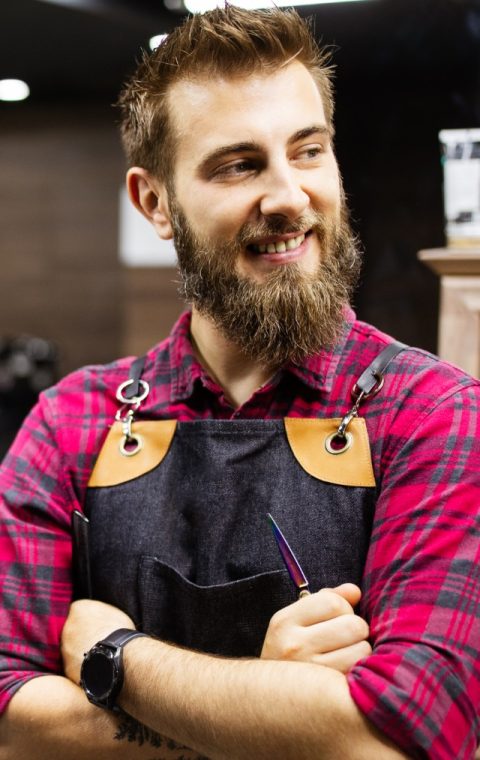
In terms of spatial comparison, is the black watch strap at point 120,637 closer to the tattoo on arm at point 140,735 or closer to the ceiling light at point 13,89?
the tattoo on arm at point 140,735

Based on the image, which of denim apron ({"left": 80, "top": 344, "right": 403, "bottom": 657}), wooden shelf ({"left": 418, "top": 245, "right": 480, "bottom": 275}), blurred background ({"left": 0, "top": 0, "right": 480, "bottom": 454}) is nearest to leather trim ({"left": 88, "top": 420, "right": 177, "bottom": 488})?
denim apron ({"left": 80, "top": 344, "right": 403, "bottom": 657})

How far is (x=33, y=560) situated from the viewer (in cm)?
141

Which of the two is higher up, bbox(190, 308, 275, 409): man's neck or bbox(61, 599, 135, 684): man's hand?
bbox(190, 308, 275, 409): man's neck

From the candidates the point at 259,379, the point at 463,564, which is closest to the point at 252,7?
the point at 259,379

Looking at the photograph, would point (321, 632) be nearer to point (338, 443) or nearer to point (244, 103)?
point (338, 443)

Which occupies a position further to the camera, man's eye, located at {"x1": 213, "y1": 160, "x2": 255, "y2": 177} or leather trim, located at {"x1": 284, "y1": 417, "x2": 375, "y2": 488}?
man's eye, located at {"x1": 213, "y1": 160, "x2": 255, "y2": 177}

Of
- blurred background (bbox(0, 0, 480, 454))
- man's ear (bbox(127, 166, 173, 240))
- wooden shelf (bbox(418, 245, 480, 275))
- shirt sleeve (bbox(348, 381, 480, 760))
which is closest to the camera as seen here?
shirt sleeve (bbox(348, 381, 480, 760))

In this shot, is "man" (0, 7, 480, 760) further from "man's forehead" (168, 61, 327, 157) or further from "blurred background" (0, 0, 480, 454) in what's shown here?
"blurred background" (0, 0, 480, 454)

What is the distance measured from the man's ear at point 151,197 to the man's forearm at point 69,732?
0.81 meters

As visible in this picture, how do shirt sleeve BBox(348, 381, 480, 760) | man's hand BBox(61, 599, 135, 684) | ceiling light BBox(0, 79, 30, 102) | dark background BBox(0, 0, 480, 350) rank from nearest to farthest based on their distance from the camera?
shirt sleeve BBox(348, 381, 480, 760) < man's hand BBox(61, 599, 135, 684) < dark background BBox(0, 0, 480, 350) < ceiling light BBox(0, 79, 30, 102)

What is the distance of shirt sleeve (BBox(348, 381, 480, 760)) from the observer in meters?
1.03

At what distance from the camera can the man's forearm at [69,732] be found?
124cm

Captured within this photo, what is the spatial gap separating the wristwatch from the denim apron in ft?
0.43

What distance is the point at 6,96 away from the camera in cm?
583
